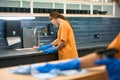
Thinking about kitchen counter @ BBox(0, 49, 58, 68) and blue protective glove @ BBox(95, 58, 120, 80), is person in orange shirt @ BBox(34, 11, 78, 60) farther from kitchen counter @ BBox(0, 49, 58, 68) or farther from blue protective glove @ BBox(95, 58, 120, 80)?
blue protective glove @ BBox(95, 58, 120, 80)

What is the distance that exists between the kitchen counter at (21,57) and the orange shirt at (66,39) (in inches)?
7.7

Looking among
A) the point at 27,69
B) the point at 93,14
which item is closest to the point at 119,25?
the point at 93,14

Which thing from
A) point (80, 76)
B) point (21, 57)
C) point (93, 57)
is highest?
point (93, 57)

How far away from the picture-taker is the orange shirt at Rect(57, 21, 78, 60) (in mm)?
3201

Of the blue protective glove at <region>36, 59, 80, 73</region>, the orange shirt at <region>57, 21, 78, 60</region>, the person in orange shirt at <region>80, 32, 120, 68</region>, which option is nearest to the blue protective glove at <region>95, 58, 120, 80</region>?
the person in orange shirt at <region>80, 32, 120, 68</region>

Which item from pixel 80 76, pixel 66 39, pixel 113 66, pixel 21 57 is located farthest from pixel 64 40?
pixel 113 66

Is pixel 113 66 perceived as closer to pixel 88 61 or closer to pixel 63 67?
pixel 88 61

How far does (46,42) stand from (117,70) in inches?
116

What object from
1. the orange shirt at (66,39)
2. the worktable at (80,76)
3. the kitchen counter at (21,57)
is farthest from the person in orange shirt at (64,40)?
the worktable at (80,76)

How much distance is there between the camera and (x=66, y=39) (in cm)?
323

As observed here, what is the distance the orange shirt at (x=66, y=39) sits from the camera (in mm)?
3201

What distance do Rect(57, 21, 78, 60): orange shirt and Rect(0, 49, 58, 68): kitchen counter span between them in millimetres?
196

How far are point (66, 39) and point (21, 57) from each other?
0.68 m

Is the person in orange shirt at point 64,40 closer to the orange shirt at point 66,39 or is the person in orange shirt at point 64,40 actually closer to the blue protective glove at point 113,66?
the orange shirt at point 66,39
